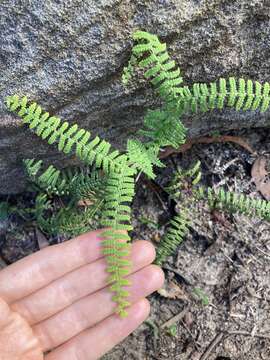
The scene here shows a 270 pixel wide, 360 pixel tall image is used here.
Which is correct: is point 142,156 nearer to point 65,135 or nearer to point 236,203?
point 65,135

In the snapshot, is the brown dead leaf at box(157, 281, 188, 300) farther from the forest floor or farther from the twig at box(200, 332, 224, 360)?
the twig at box(200, 332, 224, 360)

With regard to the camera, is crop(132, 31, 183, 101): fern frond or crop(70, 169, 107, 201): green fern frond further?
crop(70, 169, 107, 201): green fern frond

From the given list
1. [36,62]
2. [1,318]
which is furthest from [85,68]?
[1,318]

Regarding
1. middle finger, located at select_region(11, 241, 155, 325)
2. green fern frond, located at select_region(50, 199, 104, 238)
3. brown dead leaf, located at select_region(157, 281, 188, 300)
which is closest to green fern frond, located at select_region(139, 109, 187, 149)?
green fern frond, located at select_region(50, 199, 104, 238)

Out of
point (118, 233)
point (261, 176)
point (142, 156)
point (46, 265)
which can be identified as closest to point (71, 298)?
point (46, 265)

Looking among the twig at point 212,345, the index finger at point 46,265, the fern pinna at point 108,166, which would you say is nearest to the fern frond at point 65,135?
the fern pinna at point 108,166
